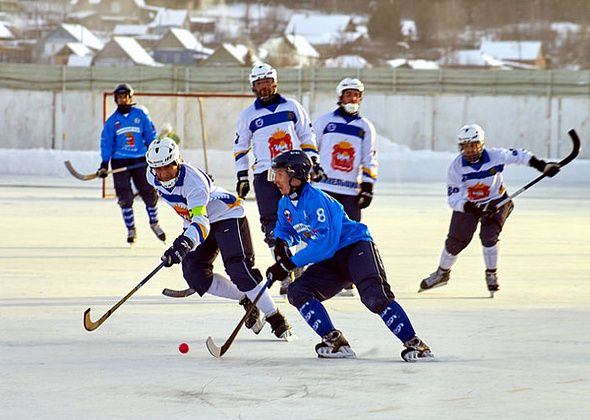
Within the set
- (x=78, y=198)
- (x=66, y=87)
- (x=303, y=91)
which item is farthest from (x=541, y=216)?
(x=66, y=87)

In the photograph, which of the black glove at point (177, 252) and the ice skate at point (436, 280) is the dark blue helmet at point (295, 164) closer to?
the black glove at point (177, 252)

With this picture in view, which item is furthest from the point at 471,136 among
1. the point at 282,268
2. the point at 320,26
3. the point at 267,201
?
the point at 320,26

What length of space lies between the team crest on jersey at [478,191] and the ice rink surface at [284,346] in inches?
24.5

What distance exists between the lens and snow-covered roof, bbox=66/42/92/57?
164 feet

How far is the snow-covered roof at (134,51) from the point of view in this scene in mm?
46869

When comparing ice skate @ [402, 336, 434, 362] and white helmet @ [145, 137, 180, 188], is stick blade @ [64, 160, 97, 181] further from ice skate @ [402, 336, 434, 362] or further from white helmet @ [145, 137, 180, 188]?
ice skate @ [402, 336, 434, 362]

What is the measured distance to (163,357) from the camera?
5.74 meters

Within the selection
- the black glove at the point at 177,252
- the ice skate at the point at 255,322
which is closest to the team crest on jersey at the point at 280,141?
the ice skate at the point at 255,322

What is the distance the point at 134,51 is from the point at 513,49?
14.9m

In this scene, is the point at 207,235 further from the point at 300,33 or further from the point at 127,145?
the point at 300,33

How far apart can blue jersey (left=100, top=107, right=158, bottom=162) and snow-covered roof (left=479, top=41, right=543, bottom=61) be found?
3960cm

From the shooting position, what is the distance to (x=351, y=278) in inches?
227

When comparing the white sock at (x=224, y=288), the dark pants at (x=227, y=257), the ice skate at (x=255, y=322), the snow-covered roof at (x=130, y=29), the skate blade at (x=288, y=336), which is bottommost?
the skate blade at (x=288, y=336)

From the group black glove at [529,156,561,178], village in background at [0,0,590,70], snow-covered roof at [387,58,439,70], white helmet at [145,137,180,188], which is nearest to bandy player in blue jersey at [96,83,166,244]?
black glove at [529,156,561,178]
